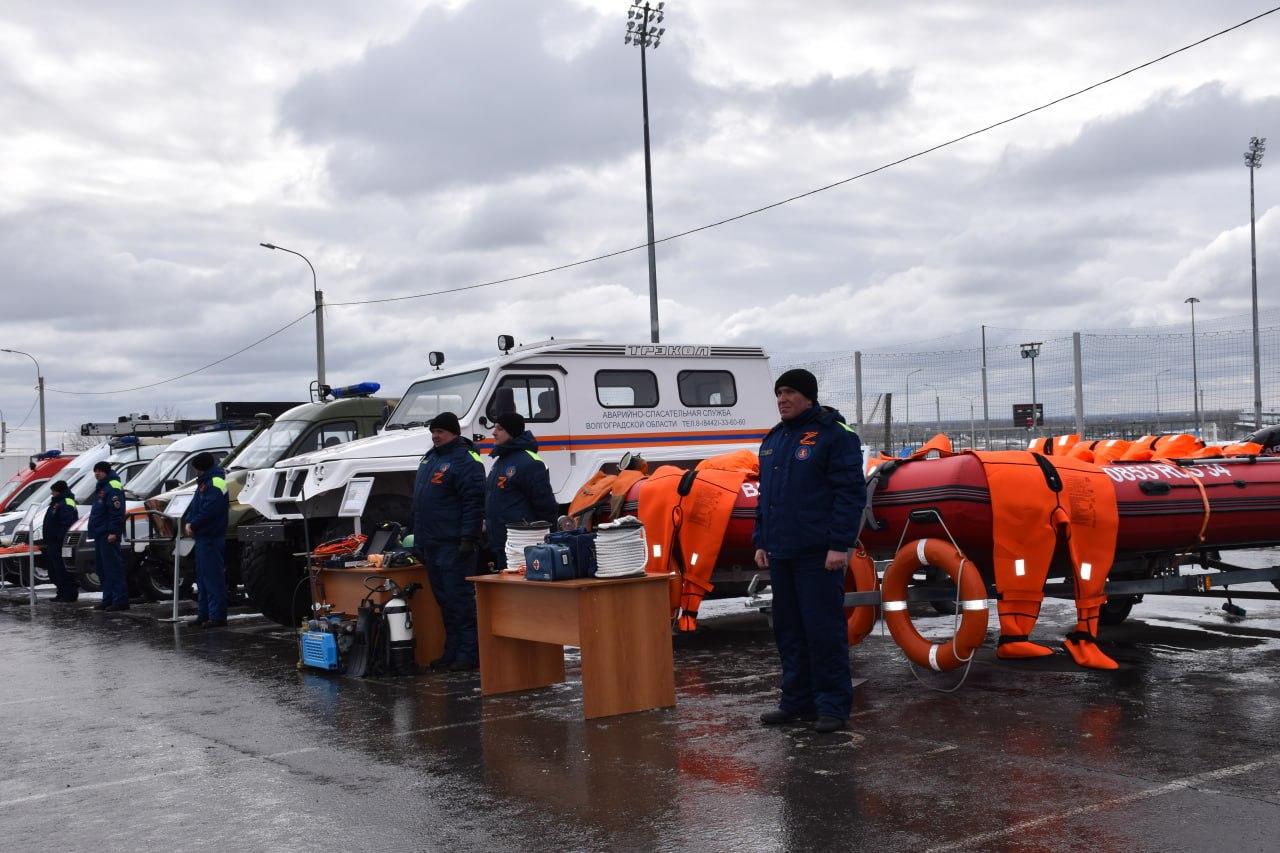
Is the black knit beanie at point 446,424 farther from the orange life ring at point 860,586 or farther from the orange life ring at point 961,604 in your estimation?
the orange life ring at point 961,604

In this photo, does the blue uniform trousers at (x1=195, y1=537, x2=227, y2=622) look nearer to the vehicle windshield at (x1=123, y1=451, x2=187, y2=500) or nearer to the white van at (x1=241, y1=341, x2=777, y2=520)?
the white van at (x1=241, y1=341, x2=777, y2=520)

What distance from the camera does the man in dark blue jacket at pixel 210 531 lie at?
1353 cm

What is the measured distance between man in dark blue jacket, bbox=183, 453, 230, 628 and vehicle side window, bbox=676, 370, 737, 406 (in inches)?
216

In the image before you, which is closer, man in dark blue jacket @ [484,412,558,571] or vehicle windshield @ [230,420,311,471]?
man in dark blue jacket @ [484,412,558,571]

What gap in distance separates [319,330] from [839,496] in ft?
81.7

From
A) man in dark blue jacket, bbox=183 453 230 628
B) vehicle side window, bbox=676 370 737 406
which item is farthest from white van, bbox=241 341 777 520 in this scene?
man in dark blue jacket, bbox=183 453 230 628

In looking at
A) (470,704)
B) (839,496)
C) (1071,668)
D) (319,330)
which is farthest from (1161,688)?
(319,330)

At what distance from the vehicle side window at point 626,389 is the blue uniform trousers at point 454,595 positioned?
4.93 m

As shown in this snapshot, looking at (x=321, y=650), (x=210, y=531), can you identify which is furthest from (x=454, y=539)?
(x=210, y=531)

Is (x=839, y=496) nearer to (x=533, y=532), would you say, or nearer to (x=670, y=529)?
(x=533, y=532)

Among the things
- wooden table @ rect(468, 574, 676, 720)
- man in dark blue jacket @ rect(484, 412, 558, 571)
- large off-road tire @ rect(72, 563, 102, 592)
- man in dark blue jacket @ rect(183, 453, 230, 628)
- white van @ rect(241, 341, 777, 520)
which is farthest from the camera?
large off-road tire @ rect(72, 563, 102, 592)

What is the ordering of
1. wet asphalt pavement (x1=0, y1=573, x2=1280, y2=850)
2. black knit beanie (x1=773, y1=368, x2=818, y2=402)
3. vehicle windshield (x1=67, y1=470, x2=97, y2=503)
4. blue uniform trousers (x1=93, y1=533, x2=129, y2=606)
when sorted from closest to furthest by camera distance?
wet asphalt pavement (x1=0, y1=573, x2=1280, y2=850)
black knit beanie (x1=773, y1=368, x2=818, y2=402)
blue uniform trousers (x1=93, y1=533, x2=129, y2=606)
vehicle windshield (x1=67, y1=470, x2=97, y2=503)

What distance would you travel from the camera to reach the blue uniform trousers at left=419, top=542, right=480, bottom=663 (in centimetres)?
970

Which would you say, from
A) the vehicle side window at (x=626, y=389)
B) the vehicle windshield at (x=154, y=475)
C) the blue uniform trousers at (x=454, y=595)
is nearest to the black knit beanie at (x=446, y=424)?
the blue uniform trousers at (x=454, y=595)
